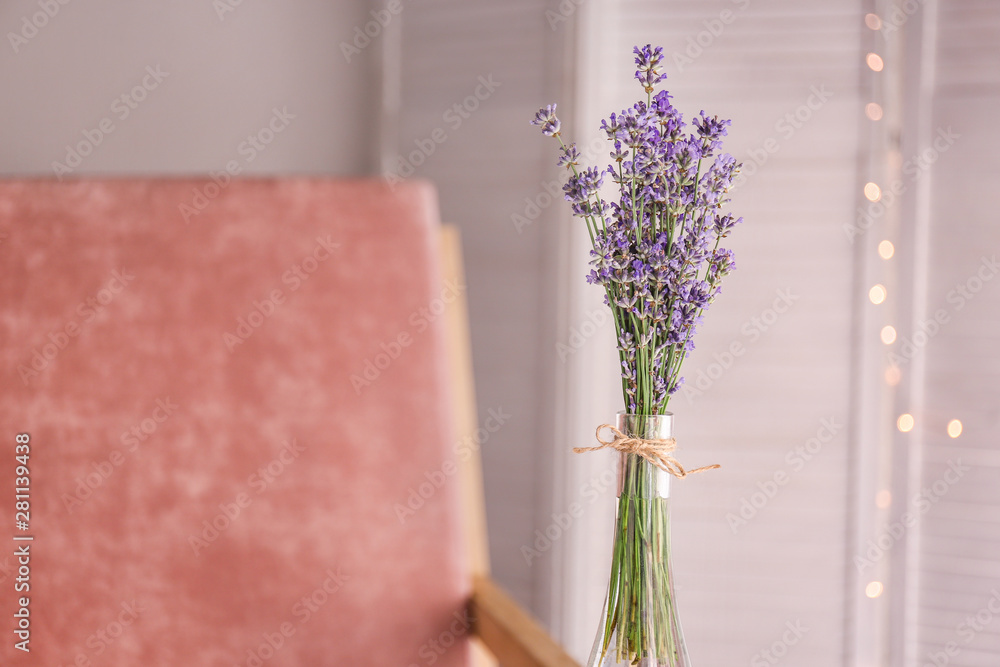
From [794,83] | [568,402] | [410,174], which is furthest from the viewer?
[410,174]

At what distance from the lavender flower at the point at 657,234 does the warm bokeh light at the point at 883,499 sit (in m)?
1.12

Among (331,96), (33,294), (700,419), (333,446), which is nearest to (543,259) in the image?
(700,419)

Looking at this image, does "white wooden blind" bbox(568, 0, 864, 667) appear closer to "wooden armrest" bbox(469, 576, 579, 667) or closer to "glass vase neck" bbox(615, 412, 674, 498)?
"wooden armrest" bbox(469, 576, 579, 667)

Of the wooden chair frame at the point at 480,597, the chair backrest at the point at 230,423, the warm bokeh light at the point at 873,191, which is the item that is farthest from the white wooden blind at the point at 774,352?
the chair backrest at the point at 230,423

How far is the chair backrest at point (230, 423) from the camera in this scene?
854 mm

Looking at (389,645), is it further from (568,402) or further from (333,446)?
(568,402)

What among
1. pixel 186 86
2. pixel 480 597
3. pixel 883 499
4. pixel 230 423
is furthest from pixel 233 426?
pixel 883 499

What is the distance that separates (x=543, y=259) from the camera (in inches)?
65.4

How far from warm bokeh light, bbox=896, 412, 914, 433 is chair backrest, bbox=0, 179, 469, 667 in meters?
0.98

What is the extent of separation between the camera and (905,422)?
4.74 ft

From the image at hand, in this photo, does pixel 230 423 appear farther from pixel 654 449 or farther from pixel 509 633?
pixel 654 449

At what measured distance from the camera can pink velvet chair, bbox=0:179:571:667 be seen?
85 cm

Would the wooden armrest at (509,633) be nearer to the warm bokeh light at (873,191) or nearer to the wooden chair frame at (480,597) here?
the wooden chair frame at (480,597)

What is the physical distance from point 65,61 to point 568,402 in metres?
1.10
